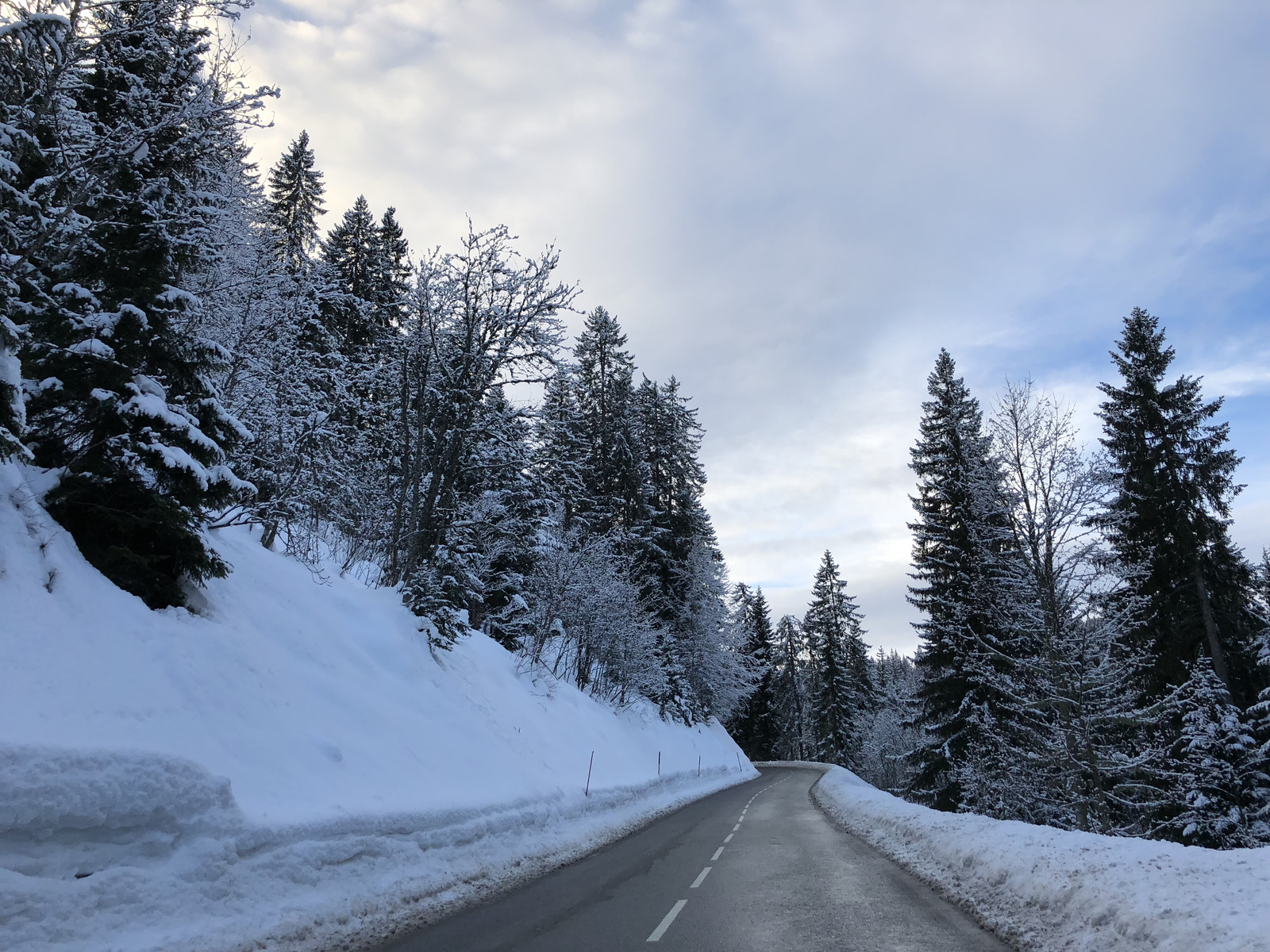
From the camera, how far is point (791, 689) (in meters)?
76.4

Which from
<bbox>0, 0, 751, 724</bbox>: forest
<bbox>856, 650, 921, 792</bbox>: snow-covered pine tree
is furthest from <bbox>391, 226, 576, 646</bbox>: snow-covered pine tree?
<bbox>856, 650, 921, 792</bbox>: snow-covered pine tree

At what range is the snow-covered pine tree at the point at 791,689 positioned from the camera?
74688 mm

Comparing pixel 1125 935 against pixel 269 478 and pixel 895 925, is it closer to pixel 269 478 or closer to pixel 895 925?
pixel 895 925

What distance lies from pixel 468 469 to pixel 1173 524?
2179cm

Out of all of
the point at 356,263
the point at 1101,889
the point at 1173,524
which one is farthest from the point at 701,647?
the point at 1101,889

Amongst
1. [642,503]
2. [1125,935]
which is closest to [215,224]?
[1125,935]

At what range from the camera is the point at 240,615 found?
931 cm

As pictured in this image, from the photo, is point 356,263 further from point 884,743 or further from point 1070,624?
point 884,743

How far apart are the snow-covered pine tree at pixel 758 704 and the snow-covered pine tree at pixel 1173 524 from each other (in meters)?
38.4

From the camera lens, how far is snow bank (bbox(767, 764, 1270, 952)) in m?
4.78

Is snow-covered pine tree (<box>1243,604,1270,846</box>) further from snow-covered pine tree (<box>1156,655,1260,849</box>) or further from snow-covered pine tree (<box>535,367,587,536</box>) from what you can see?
snow-covered pine tree (<box>535,367,587,536</box>)

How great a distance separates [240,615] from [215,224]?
18.4 feet

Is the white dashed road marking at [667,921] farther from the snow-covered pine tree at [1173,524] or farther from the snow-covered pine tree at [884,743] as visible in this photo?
the snow-covered pine tree at [884,743]

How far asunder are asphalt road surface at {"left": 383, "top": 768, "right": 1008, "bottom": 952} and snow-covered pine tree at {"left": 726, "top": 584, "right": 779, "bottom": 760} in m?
47.7
